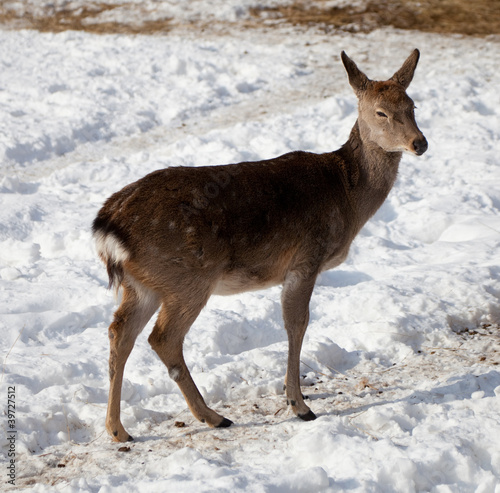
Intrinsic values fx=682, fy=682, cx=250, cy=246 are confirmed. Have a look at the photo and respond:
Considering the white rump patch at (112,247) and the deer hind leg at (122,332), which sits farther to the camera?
the deer hind leg at (122,332)

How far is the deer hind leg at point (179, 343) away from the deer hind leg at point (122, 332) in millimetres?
129

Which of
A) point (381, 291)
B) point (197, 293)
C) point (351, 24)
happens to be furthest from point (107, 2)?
point (197, 293)

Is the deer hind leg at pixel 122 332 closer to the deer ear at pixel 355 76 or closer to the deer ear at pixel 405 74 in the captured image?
the deer ear at pixel 355 76

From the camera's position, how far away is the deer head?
5.21 m

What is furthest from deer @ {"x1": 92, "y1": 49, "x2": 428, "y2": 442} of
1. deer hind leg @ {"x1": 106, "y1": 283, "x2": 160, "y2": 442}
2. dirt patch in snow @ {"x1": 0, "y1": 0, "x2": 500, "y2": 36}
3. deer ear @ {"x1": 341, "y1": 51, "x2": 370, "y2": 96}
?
dirt patch in snow @ {"x1": 0, "y1": 0, "x2": 500, "y2": 36}

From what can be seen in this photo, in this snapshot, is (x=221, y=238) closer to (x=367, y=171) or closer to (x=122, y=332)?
(x=122, y=332)

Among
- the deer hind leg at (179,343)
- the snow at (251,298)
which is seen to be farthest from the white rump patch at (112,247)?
the snow at (251,298)

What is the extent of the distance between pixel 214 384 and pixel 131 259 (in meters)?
1.26

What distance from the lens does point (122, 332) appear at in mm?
4484

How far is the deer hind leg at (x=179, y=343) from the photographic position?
14.7 ft

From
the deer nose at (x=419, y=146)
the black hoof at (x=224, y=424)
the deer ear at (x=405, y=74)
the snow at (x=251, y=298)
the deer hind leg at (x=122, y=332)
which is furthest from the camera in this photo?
the deer ear at (x=405, y=74)

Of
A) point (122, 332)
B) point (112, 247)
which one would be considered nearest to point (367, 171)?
point (112, 247)

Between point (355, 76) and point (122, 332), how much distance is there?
9.24ft

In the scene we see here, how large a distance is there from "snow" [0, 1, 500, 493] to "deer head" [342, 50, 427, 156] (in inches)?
60.4
